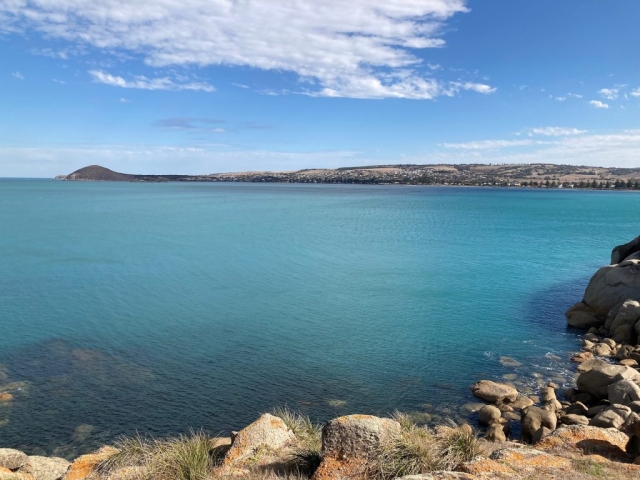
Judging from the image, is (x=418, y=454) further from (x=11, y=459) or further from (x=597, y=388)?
(x=597, y=388)

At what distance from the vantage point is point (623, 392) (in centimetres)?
1625

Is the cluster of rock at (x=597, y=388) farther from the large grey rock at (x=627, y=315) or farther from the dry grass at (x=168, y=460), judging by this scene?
the dry grass at (x=168, y=460)

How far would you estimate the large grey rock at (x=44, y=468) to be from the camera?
11297 mm

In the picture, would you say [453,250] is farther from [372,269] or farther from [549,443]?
[549,443]

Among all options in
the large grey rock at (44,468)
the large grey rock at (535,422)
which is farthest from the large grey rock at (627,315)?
the large grey rock at (44,468)

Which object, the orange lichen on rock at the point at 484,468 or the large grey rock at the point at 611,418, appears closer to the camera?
the orange lichen on rock at the point at 484,468

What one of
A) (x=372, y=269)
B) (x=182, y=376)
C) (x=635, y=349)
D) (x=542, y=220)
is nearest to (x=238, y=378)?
(x=182, y=376)

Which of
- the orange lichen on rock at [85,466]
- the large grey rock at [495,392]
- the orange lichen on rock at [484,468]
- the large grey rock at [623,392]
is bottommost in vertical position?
the large grey rock at [495,392]

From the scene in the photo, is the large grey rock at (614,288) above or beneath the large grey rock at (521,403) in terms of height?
above

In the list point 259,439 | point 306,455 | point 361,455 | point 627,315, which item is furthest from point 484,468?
point 627,315

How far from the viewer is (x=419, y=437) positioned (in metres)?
9.37

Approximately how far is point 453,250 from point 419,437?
44593 millimetres

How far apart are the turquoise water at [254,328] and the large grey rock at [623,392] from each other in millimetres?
3931

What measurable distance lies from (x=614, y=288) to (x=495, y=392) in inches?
563
